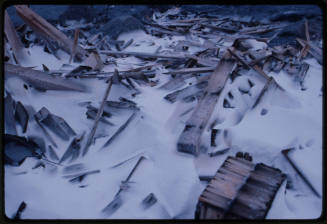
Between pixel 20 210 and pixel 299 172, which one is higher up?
pixel 299 172

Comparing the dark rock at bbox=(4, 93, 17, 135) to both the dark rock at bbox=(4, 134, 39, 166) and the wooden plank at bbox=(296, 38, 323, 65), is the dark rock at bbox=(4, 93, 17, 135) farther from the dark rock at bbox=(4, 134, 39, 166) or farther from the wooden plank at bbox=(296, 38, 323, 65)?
the wooden plank at bbox=(296, 38, 323, 65)

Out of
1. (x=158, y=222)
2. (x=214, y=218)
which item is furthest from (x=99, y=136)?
(x=214, y=218)

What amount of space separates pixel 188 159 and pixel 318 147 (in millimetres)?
1245

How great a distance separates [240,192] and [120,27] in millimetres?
5958

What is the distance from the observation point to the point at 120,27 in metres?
6.89

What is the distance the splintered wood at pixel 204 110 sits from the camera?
102 inches

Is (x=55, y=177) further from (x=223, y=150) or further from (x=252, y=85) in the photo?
(x=252, y=85)

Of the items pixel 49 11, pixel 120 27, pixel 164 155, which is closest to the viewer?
pixel 164 155

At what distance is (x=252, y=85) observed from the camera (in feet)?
11.6

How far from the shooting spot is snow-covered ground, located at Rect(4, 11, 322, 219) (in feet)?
7.41

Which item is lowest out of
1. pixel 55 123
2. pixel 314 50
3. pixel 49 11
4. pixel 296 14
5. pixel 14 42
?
pixel 55 123

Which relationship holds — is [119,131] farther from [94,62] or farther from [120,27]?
[120,27]

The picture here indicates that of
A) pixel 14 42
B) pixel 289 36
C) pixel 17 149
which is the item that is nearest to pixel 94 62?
pixel 14 42

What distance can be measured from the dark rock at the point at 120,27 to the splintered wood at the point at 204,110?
3.94m
